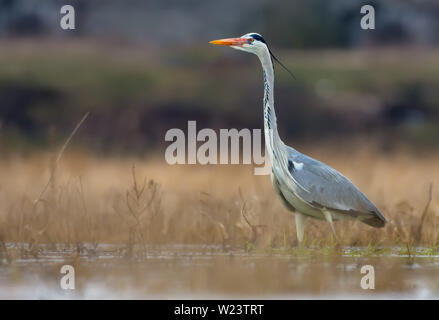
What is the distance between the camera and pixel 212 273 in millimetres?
6262

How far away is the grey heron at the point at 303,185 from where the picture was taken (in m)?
7.29

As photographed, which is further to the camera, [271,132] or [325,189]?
[271,132]

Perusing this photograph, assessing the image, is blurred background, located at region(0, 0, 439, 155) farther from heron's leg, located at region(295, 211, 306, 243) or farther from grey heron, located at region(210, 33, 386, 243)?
heron's leg, located at region(295, 211, 306, 243)

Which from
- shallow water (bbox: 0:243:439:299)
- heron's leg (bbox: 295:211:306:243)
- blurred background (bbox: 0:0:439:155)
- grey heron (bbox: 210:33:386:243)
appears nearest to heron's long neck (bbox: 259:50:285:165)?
grey heron (bbox: 210:33:386:243)

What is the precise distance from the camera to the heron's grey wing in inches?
287

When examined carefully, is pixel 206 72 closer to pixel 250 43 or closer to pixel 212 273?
pixel 250 43

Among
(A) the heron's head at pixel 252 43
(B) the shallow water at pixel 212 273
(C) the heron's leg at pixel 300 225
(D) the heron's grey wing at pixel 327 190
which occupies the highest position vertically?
(A) the heron's head at pixel 252 43

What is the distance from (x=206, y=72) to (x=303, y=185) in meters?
19.4

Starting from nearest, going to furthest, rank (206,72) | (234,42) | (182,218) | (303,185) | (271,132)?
(303,185)
(271,132)
(234,42)
(182,218)
(206,72)

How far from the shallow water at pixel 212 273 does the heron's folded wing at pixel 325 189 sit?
0.38 m

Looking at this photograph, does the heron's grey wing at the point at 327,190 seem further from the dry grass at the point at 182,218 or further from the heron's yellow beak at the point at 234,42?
the heron's yellow beak at the point at 234,42

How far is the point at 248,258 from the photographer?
23.0 ft

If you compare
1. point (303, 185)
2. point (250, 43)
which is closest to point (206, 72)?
point (250, 43)

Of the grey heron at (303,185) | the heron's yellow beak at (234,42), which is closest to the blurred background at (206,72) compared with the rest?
the heron's yellow beak at (234,42)
